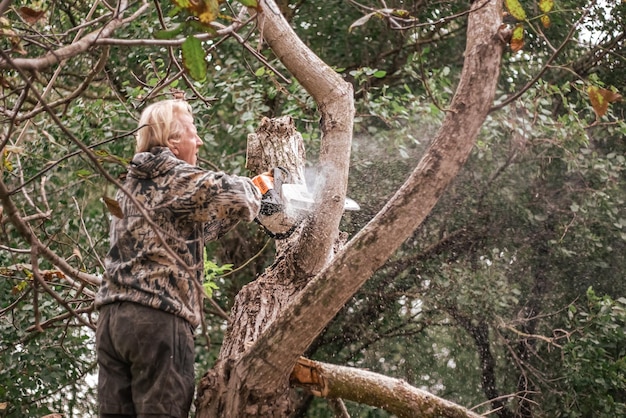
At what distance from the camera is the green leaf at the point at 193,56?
4.96 feet

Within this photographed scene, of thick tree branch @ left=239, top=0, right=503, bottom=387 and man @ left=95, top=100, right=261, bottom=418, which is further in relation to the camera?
man @ left=95, top=100, right=261, bottom=418

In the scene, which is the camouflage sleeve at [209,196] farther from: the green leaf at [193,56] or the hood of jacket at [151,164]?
the green leaf at [193,56]

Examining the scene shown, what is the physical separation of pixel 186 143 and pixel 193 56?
1031 mm

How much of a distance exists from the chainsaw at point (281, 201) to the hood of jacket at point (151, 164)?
58 cm

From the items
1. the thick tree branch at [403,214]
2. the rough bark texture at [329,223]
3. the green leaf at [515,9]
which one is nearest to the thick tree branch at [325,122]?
the rough bark texture at [329,223]

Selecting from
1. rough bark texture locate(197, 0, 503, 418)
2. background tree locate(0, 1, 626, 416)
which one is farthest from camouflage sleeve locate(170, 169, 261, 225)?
background tree locate(0, 1, 626, 416)

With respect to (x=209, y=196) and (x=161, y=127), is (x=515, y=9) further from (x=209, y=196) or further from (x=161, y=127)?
(x=161, y=127)

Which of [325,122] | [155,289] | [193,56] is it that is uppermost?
[325,122]

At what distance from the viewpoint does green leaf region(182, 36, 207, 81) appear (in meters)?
1.51

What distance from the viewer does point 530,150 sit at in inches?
249

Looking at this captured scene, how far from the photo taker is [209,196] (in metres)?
2.32

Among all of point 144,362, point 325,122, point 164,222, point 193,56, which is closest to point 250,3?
point 193,56

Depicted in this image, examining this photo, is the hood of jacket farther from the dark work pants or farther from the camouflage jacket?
the dark work pants

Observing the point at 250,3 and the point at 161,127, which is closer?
the point at 250,3
